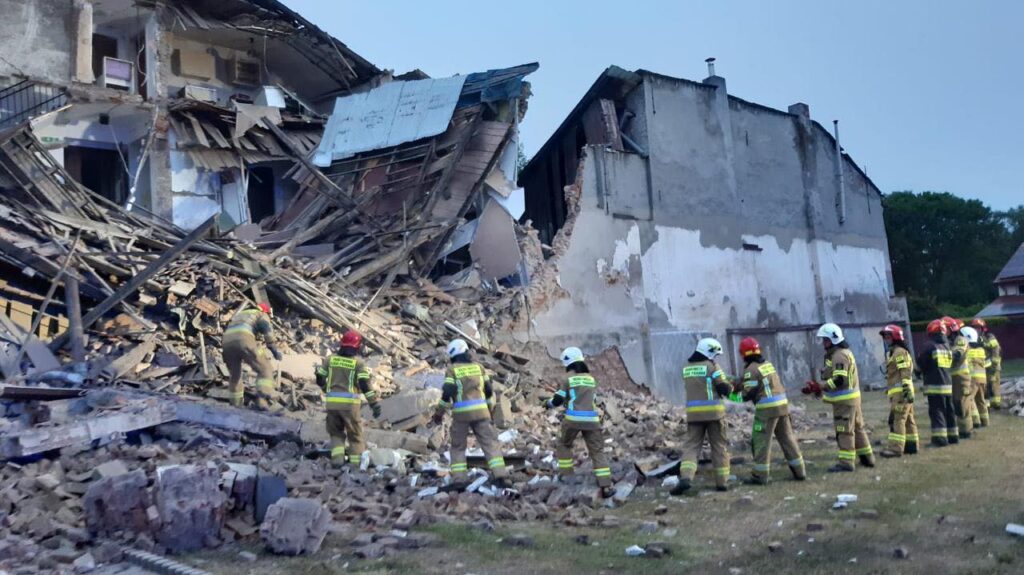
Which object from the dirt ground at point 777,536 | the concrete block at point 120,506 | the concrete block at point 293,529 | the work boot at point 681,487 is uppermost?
the concrete block at point 120,506

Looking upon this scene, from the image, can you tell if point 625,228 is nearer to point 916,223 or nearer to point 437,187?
point 437,187

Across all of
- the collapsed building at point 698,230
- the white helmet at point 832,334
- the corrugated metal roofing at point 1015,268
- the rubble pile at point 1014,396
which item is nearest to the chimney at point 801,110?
the collapsed building at point 698,230

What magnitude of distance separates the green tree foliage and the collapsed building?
24.1m

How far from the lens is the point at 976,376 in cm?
1255

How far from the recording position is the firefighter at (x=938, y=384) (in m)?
10.8

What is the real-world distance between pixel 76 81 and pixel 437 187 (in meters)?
8.77

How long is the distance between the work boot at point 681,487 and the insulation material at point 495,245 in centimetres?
858

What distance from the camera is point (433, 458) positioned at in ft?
34.1

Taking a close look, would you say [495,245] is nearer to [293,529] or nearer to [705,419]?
[705,419]

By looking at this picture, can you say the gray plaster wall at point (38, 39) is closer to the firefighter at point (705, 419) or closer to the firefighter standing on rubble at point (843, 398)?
the firefighter at point (705, 419)

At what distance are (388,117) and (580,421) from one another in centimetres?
1179

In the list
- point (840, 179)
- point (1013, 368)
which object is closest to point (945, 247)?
point (1013, 368)

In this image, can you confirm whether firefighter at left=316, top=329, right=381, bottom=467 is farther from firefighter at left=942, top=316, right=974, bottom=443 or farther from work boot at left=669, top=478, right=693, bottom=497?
firefighter at left=942, top=316, right=974, bottom=443

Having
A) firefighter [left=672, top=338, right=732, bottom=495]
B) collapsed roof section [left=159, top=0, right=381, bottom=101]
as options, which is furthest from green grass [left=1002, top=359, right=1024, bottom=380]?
collapsed roof section [left=159, top=0, right=381, bottom=101]
